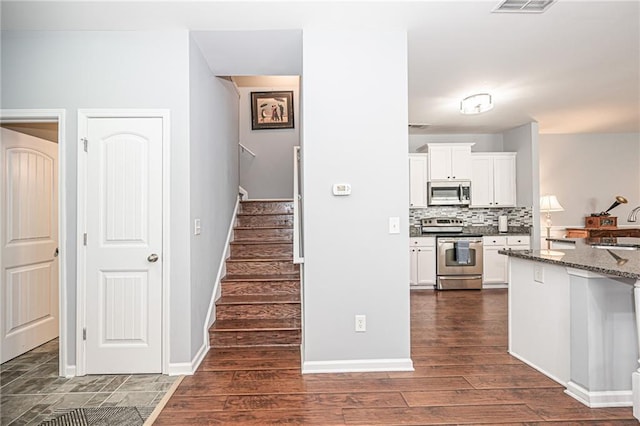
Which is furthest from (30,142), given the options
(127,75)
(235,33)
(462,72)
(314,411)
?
(462,72)

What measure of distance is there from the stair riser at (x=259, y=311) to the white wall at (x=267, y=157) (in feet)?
9.51

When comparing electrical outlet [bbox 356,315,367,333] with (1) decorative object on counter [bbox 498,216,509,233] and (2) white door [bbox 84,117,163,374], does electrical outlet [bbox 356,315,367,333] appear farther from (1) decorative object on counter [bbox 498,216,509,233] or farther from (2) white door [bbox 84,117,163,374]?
(1) decorative object on counter [bbox 498,216,509,233]

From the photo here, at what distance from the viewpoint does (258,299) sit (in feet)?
12.1

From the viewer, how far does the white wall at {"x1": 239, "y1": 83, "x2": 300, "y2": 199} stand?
6207 mm

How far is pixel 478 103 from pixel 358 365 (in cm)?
326

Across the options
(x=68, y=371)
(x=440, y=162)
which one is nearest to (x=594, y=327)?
(x=68, y=371)

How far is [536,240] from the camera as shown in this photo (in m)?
6.05

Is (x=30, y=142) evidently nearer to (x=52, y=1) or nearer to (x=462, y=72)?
(x=52, y=1)

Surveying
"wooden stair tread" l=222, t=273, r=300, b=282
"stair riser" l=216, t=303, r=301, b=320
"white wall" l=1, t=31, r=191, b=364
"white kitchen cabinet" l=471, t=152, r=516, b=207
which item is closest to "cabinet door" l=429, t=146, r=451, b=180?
"white kitchen cabinet" l=471, t=152, r=516, b=207

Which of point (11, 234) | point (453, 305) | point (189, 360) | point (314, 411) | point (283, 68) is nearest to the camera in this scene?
point (314, 411)

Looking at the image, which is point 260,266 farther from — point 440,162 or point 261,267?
point 440,162

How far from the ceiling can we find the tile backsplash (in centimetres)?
238

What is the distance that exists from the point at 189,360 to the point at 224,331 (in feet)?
1.77

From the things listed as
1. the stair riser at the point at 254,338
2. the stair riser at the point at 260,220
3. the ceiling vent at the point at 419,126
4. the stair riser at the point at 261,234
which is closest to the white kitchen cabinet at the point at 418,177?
the ceiling vent at the point at 419,126
